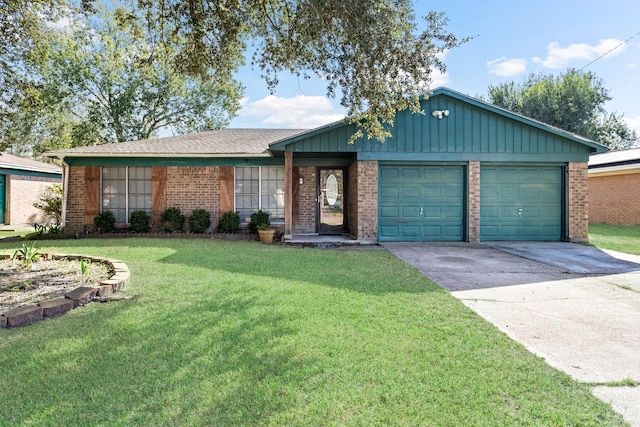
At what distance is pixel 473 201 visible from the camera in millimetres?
10633

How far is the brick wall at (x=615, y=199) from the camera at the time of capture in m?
15.5

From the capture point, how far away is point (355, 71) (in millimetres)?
5996

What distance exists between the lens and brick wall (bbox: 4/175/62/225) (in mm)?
17016

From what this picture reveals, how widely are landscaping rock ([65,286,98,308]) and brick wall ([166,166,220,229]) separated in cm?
763

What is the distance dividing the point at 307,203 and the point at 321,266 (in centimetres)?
550

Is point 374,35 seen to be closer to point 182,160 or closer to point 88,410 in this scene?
point 88,410

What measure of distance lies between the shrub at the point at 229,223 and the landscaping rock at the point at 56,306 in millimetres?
7552

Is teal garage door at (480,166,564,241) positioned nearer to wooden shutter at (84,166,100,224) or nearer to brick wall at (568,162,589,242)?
brick wall at (568,162,589,242)

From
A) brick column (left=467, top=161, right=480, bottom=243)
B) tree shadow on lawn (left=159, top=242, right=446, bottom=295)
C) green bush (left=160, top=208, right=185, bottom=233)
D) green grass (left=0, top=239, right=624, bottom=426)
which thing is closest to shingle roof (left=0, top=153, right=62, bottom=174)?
green bush (left=160, top=208, right=185, bottom=233)

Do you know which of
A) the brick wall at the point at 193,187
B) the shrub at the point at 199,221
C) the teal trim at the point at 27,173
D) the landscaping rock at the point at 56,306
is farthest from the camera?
the teal trim at the point at 27,173

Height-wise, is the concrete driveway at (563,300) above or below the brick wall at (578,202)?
below

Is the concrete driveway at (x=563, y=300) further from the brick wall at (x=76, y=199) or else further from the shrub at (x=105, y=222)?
the brick wall at (x=76, y=199)

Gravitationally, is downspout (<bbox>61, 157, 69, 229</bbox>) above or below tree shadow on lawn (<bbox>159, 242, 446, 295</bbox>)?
above

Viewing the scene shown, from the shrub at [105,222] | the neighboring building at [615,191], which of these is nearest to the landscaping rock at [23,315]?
the shrub at [105,222]
